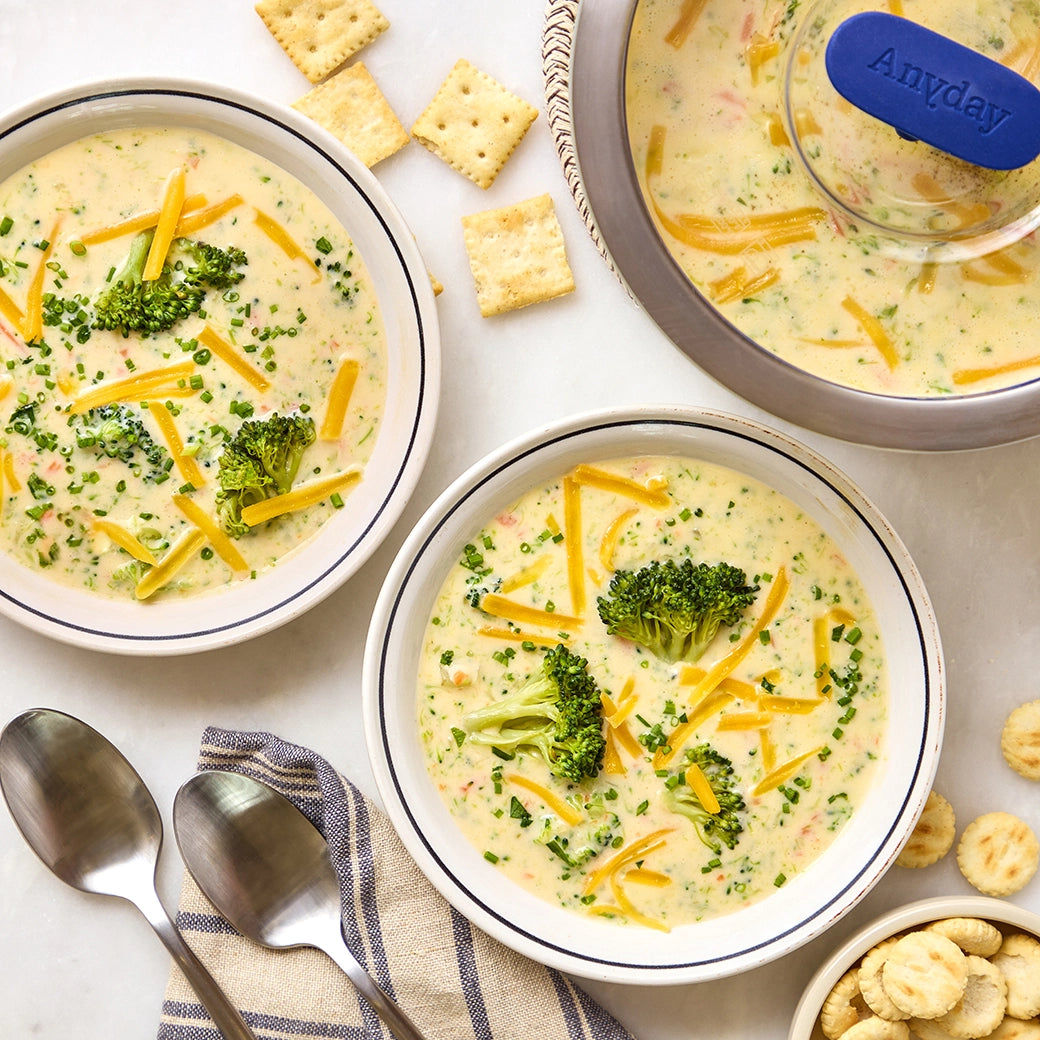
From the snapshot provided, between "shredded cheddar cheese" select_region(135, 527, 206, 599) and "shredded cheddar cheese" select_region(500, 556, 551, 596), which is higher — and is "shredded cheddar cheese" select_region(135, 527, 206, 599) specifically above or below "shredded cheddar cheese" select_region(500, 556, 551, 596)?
above

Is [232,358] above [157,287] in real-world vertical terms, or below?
below

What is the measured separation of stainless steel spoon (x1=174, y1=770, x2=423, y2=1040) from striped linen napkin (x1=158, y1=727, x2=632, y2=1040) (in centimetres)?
4

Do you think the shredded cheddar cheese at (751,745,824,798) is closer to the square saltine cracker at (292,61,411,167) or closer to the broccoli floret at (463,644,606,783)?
the broccoli floret at (463,644,606,783)

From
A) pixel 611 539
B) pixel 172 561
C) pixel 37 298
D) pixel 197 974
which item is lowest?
pixel 197 974

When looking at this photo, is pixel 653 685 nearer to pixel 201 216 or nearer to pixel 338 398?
pixel 338 398

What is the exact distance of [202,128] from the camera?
7.48 ft

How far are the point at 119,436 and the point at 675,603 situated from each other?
3.97 ft

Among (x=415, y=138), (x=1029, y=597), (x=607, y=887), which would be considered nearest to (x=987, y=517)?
(x=1029, y=597)

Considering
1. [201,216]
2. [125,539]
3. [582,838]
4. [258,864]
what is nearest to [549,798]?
[582,838]

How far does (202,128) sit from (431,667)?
123 centimetres

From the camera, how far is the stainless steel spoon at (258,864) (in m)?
2.42

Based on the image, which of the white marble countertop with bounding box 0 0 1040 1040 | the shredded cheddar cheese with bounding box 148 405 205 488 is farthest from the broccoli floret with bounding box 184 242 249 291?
the white marble countertop with bounding box 0 0 1040 1040

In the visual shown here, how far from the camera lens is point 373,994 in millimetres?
2375

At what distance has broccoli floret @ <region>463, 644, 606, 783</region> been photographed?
222cm
